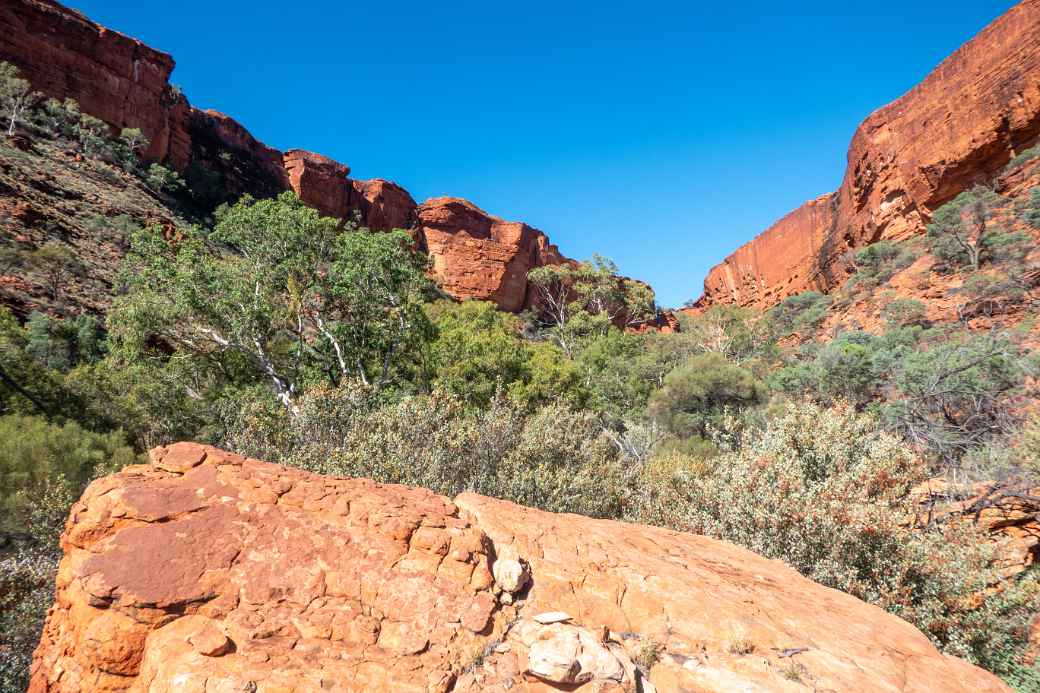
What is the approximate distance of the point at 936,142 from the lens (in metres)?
29.6

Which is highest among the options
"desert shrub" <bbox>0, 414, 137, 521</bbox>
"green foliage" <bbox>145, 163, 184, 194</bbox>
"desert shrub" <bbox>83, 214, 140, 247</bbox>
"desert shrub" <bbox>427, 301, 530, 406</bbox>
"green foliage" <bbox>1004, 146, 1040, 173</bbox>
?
"green foliage" <bbox>1004, 146, 1040, 173</bbox>

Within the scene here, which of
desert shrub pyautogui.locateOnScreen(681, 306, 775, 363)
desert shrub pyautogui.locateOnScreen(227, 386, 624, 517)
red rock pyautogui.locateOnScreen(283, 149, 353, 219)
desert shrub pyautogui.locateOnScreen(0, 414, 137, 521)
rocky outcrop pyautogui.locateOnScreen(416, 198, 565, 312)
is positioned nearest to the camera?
desert shrub pyautogui.locateOnScreen(0, 414, 137, 521)

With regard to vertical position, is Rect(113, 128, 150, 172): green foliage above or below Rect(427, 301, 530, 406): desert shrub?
above


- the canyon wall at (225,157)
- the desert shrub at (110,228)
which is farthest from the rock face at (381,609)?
the canyon wall at (225,157)

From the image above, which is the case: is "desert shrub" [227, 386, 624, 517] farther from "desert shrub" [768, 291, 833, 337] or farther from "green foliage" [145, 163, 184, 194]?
"green foliage" [145, 163, 184, 194]

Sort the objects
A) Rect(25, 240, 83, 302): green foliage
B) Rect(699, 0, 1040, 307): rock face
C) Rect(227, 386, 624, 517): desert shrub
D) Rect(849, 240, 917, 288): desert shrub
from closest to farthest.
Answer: Rect(227, 386, 624, 517): desert shrub → Rect(25, 240, 83, 302): green foliage → Rect(699, 0, 1040, 307): rock face → Rect(849, 240, 917, 288): desert shrub

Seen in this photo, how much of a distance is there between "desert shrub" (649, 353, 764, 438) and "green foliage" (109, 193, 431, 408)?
9.33 m

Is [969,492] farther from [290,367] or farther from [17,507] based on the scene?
[290,367]

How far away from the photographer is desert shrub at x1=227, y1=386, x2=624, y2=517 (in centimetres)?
666

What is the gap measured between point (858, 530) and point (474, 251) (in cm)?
4332

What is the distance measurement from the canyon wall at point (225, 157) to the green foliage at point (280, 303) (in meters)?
27.3

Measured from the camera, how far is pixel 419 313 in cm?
1251

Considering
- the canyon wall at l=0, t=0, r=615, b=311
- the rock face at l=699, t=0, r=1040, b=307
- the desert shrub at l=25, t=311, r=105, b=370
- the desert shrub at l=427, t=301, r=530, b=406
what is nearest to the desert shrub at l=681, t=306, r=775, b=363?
the rock face at l=699, t=0, r=1040, b=307

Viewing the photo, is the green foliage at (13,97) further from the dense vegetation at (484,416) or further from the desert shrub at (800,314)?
the desert shrub at (800,314)
